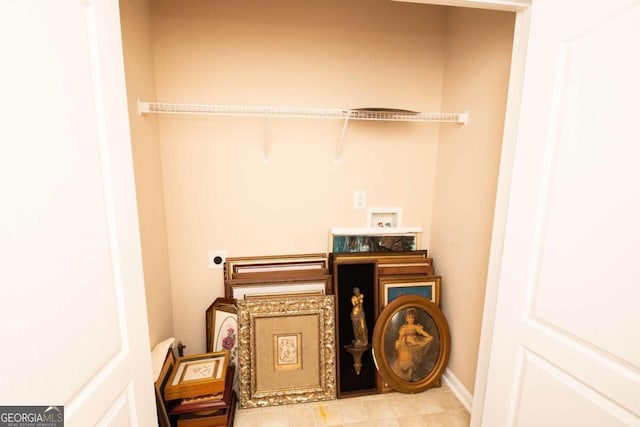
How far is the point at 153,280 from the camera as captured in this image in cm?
151

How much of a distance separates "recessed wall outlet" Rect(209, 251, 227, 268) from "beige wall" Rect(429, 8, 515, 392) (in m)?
1.40

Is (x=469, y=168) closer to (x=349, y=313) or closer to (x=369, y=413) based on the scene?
(x=349, y=313)

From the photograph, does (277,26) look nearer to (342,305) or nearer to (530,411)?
(342,305)

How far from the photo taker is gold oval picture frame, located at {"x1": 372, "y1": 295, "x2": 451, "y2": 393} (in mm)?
1748

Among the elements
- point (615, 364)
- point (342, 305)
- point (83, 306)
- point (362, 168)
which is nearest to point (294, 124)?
point (362, 168)

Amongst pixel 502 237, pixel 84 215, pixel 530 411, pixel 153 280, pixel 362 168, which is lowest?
pixel 530 411

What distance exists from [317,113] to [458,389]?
72.9 inches

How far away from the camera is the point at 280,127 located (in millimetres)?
1728

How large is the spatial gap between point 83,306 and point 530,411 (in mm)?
1499

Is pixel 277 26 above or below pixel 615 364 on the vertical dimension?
above

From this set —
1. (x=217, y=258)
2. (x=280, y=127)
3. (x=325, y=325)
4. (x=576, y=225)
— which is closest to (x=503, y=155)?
(x=576, y=225)

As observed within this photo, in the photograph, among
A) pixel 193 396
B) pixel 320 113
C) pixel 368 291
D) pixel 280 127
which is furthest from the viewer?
pixel 368 291

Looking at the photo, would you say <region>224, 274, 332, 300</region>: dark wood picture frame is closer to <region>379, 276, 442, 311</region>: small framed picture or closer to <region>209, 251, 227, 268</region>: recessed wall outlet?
<region>209, 251, 227, 268</region>: recessed wall outlet

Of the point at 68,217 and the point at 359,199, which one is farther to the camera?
the point at 359,199
